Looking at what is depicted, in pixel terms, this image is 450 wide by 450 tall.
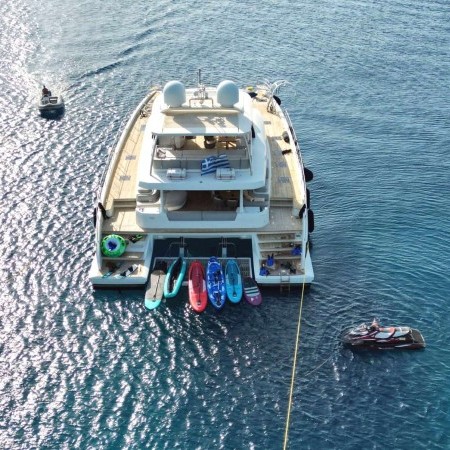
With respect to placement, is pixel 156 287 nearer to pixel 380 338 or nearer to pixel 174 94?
pixel 174 94

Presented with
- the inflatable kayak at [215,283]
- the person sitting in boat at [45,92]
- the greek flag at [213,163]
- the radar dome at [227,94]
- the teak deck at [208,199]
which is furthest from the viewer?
the person sitting in boat at [45,92]

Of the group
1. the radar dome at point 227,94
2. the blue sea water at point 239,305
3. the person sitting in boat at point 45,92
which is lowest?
the blue sea water at point 239,305

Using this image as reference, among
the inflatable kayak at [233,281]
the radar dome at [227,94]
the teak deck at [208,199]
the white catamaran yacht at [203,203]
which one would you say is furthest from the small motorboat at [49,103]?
the inflatable kayak at [233,281]

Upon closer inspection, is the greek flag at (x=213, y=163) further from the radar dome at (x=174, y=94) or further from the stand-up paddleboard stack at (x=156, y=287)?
the stand-up paddleboard stack at (x=156, y=287)

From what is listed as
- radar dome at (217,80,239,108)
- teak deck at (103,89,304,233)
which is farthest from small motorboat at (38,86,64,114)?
radar dome at (217,80,239,108)

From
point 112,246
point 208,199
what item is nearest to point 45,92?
point 208,199

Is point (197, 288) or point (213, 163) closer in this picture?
point (197, 288)

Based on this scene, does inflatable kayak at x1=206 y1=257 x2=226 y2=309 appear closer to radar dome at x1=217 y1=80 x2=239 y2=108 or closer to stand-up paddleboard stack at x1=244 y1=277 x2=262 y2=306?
stand-up paddleboard stack at x1=244 y1=277 x2=262 y2=306
